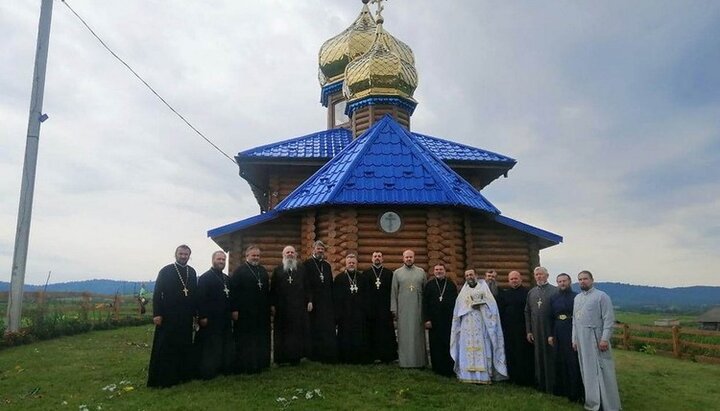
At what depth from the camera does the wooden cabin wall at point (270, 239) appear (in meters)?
10.5

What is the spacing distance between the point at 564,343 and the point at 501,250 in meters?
4.47

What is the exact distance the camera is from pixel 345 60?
1858 cm

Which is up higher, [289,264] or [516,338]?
[289,264]

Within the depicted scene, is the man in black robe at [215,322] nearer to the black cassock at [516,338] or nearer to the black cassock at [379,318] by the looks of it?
the black cassock at [379,318]

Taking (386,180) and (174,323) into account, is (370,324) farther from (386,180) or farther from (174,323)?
(386,180)

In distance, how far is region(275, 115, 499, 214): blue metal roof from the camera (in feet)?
31.3

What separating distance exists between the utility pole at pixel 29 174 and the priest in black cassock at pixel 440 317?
23.3 ft

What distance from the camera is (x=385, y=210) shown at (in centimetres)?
969

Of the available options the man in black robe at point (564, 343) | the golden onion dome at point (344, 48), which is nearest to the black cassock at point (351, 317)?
the man in black robe at point (564, 343)

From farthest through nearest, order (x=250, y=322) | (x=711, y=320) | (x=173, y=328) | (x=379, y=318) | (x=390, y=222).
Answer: (x=711, y=320) < (x=390, y=222) < (x=379, y=318) < (x=250, y=322) < (x=173, y=328)

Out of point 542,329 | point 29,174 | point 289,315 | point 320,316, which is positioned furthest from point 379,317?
point 29,174

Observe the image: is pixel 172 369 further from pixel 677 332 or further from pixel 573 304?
pixel 677 332

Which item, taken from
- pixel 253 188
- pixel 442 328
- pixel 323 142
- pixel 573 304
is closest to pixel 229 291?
pixel 442 328

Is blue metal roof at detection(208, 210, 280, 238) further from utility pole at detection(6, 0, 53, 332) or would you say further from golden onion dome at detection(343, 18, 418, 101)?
golden onion dome at detection(343, 18, 418, 101)
